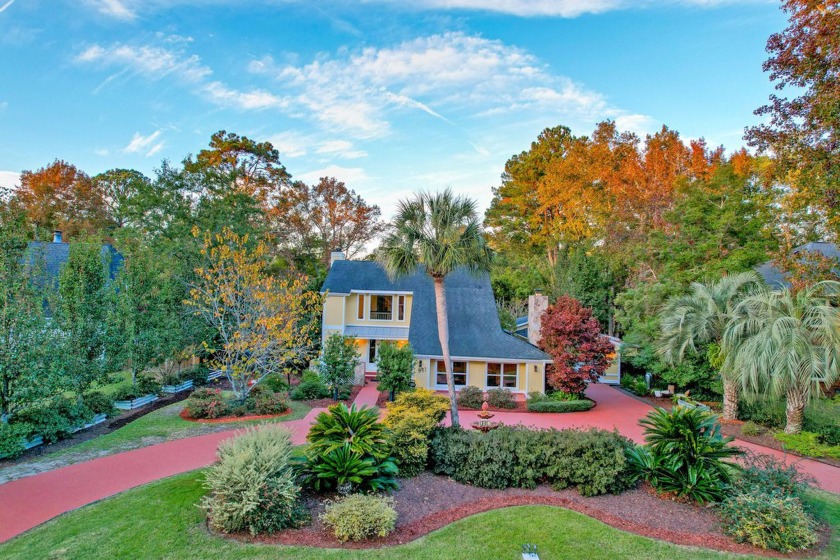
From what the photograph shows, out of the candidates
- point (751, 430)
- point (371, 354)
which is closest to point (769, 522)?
point (751, 430)

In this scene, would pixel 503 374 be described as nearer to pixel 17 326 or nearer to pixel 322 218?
pixel 17 326

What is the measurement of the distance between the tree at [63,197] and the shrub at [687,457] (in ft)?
133

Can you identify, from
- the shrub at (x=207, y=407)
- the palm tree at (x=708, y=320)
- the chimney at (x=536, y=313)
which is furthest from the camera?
the chimney at (x=536, y=313)

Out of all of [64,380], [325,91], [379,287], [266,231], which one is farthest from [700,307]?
[266,231]

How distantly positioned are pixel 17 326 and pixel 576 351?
1770 centimetres

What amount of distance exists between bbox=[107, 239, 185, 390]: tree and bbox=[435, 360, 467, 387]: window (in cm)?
1152

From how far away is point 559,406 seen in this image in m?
16.3

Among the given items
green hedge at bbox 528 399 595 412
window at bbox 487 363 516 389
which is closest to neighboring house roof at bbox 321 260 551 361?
window at bbox 487 363 516 389

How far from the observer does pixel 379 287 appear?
891 inches

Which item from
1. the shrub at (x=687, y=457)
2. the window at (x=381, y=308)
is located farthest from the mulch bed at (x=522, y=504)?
the window at (x=381, y=308)

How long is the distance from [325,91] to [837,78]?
51.4 ft

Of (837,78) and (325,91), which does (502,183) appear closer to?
(325,91)

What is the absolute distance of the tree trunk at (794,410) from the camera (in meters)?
12.2

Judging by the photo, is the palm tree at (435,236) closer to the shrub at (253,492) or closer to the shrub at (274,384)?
the shrub at (253,492)
